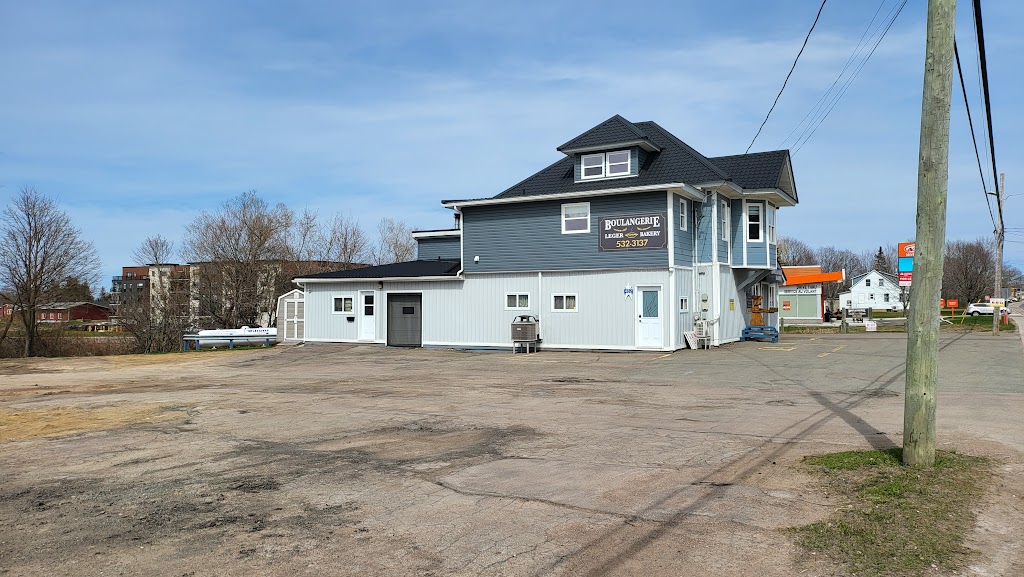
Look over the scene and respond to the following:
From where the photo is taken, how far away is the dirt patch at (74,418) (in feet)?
34.6

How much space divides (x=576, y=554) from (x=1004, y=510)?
356 cm

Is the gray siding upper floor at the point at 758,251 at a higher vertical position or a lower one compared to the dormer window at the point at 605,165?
lower

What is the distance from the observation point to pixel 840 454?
776cm

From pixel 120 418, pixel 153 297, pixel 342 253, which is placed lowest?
pixel 120 418

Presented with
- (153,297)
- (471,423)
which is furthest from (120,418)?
(153,297)

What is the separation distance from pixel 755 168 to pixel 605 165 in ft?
22.1

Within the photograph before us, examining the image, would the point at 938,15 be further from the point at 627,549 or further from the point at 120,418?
the point at 120,418

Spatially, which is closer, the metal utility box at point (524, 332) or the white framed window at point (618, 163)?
the metal utility box at point (524, 332)

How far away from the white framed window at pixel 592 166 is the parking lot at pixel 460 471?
1150 centimetres

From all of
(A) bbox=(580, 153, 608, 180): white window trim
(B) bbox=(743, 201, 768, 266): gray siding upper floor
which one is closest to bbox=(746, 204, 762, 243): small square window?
(B) bbox=(743, 201, 768, 266): gray siding upper floor

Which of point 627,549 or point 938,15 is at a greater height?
point 938,15

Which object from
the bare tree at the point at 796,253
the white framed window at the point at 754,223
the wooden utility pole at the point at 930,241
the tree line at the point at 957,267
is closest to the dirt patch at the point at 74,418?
the wooden utility pole at the point at 930,241

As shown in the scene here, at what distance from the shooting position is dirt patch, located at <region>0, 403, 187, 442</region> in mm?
10531

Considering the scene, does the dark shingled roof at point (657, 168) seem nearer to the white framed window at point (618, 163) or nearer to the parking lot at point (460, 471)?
the white framed window at point (618, 163)
